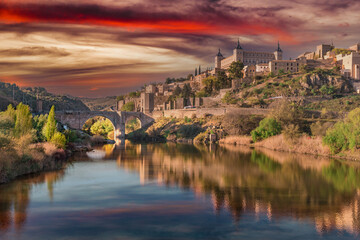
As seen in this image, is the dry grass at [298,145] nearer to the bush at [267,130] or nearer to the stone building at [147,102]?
the bush at [267,130]

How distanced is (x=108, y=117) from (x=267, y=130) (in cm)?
4516

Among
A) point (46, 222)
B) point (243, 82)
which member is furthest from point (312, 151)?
point (243, 82)


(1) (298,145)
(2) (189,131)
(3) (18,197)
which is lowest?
(3) (18,197)

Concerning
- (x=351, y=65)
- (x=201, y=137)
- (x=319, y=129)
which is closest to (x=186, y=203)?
(x=319, y=129)

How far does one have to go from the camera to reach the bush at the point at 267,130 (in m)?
49.2

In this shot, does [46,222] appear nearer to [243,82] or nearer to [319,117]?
[319,117]

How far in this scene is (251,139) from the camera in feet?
179

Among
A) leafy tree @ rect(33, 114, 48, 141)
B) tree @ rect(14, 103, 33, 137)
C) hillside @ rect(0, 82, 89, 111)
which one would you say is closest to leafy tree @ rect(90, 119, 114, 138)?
hillside @ rect(0, 82, 89, 111)

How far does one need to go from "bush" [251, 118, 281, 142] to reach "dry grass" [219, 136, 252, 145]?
77.9 inches

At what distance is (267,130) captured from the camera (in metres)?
50.7

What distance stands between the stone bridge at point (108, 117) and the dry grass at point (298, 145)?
41.2m

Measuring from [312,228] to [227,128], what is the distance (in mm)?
46759

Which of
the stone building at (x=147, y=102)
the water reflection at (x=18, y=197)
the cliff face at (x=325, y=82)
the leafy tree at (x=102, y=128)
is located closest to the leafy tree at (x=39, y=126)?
the water reflection at (x=18, y=197)

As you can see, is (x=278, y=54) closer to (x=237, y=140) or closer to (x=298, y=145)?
(x=237, y=140)
